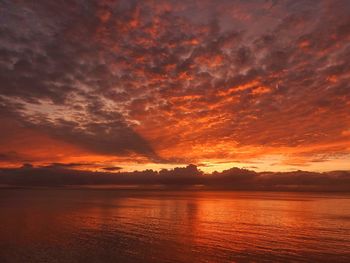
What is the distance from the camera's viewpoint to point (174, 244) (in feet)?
176

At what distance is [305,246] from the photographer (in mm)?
52875

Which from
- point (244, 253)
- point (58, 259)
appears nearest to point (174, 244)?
point (244, 253)

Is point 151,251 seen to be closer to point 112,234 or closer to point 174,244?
point 174,244

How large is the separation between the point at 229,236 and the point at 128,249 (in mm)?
21429

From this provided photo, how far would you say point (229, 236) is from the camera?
61281 mm

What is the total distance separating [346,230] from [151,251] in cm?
4697

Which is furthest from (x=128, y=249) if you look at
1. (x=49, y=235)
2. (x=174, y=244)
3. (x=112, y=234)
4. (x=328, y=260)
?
(x=328, y=260)

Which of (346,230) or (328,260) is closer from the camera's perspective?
(328,260)

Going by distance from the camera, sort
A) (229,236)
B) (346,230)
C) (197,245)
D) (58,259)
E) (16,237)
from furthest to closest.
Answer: (346,230)
(229,236)
(16,237)
(197,245)
(58,259)

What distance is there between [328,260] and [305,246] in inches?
343

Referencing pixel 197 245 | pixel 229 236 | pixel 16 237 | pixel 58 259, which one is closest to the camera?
pixel 58 259

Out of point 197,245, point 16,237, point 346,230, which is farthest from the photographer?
point 346,230

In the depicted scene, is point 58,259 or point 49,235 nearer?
point 58,259

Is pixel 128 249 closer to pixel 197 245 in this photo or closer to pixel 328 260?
pixel 197 245
